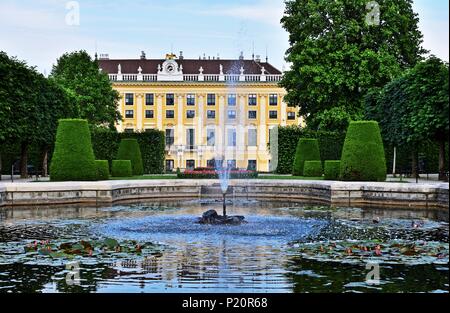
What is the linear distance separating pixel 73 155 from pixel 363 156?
41.8 feet

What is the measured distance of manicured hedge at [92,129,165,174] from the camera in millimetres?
46531

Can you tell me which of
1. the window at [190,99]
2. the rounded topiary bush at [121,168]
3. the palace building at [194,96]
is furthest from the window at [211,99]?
the rounded topiary bush at [121,168]

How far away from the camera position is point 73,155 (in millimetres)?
31219

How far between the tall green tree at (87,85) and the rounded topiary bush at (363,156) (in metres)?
26.3

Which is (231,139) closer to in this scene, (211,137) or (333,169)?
(211,137)

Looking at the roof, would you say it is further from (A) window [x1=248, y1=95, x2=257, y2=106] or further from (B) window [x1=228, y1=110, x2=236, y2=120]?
(B) window [x1=228, y1=110, x2=236, y2=120]

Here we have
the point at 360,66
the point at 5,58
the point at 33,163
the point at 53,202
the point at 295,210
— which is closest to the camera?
the point at 295,210

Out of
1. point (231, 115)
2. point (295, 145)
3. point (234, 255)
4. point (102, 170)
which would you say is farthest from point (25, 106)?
point (231, 115)

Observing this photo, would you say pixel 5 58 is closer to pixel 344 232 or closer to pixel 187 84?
pixel 344 232

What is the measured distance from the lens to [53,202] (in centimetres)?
2569

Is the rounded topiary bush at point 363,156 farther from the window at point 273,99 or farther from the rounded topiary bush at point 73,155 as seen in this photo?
the window at point 273,99

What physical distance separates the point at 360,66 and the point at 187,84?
153 ft

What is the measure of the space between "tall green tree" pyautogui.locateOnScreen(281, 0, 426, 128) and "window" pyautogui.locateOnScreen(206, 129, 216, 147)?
128 ft
